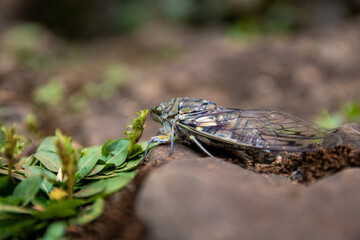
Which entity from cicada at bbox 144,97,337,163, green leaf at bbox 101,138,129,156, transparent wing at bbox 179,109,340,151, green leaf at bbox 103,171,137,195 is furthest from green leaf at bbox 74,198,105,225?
transparent wing at bbox 179,109,340,151

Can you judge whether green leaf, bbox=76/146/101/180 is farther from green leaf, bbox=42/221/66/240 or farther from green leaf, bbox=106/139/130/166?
green leaf, bbox=42/221/66/240

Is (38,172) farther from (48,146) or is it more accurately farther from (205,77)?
(205,77)

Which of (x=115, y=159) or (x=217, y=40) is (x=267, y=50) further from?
(x=115, y=159)

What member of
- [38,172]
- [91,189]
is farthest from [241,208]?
[38,172]

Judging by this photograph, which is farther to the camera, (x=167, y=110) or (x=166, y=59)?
(x=166, y=59)

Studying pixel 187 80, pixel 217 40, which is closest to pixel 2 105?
pixel 187 80

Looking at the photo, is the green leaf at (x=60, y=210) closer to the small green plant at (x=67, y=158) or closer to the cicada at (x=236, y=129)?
the small green plant at (x=67, y=158)

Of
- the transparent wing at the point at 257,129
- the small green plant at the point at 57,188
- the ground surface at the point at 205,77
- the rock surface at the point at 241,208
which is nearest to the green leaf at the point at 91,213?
the small green plant at the point at 57,188
